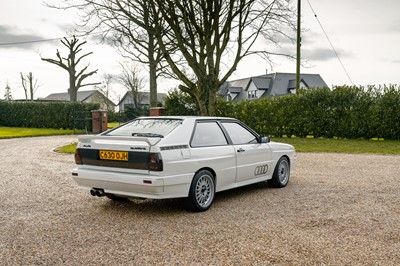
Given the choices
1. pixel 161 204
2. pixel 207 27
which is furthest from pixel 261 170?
pixel 207 27

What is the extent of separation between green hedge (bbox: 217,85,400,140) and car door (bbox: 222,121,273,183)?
44.6 feet

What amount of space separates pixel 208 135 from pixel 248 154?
0.99 m

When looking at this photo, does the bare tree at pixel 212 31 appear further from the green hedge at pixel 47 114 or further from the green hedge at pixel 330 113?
the green hedge at pixel 47 114

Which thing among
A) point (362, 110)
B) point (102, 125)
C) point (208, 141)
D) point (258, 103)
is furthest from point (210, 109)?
point (208, 141)

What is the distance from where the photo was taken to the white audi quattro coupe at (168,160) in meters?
5.57

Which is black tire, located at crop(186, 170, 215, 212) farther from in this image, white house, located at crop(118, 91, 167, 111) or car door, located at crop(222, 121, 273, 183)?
white house, located at crop(118, 91, 167, 111)

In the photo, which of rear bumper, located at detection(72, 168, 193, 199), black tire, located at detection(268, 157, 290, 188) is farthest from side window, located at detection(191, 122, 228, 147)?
black tire, located at detection(268, 157, 290, 188)

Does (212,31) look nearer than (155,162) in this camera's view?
No

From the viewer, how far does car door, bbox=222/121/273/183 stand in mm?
7000

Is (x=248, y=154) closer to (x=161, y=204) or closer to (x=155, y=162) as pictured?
(x=161, y=204)

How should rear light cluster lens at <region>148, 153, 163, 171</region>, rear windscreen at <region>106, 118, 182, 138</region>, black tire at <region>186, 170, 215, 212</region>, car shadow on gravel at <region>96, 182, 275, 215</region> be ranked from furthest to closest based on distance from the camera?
car shadow on gravel at <region>96, 182, 275, 215</region>, rear windscreen at <region>106, 118, 182, 138</region>, black tire at <region>186, 170, 215, 212</region>, rear light cluster lens at <region>148, 153, 163, 171</region>

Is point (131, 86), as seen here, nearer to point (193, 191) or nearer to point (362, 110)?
point (362, 110)

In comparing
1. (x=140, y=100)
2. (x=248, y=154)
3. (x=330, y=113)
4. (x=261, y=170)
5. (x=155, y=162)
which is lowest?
(x=261, y=170)

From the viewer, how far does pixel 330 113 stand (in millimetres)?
20344
